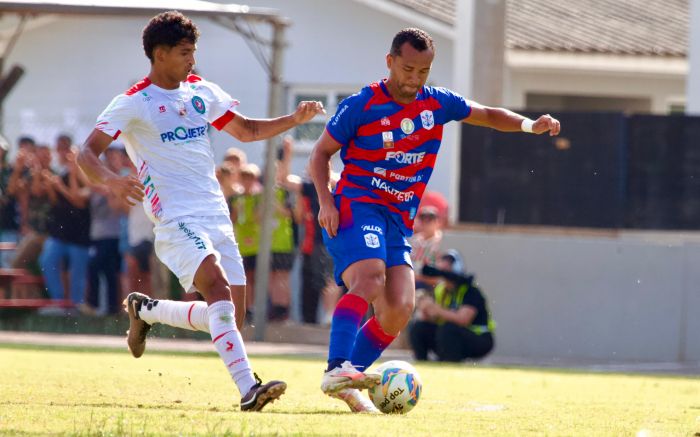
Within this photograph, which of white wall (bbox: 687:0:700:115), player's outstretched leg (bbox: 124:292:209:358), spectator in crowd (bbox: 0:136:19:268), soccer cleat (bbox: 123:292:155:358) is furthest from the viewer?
white wall (bbox: 687:0:700:115)

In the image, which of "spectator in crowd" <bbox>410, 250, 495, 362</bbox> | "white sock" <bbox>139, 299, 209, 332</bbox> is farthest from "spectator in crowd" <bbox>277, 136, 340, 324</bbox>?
"white sock" <bbox>139, 299, 209, 332</bbox>

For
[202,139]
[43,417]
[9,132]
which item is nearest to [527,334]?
[9,132]

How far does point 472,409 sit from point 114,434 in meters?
3.03

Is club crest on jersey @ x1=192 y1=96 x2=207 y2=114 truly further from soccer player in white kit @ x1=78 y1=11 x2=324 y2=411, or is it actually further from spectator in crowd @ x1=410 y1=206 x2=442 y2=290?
spectator in crowd @ x1=410 y1=206 x2=442 y2=290

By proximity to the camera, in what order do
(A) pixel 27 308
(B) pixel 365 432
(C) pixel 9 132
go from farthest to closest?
1. (C) pixel 9 132
2. (A) pixel 27 308
3. (B) pixel 365 432

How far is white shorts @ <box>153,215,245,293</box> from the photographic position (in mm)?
8039

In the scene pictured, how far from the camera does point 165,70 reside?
8.27 m

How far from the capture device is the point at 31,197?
18.3 meters

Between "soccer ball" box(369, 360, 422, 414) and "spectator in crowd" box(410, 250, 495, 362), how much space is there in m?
6.87

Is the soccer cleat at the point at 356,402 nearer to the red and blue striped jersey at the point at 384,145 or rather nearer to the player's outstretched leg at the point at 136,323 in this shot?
the red and blue striped jersey at the point at 384,145

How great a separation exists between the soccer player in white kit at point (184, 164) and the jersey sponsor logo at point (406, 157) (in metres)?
0.56

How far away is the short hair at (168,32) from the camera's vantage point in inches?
322

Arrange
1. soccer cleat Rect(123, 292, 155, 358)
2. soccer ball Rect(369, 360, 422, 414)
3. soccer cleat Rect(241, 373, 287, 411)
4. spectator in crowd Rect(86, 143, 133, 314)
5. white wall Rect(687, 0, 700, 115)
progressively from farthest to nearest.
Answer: white wall Rect(687, 0, 700, 115) → spectator in crowd Rect(86, 143, 133, 314) → soccer cleat Rect(123, 292, 155, 358) → soccer ball Rect(369, 360, 422, 414) → soccer cleat Rect(241, 373, 287, 411)

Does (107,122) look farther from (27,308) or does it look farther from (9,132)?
(9,132)
